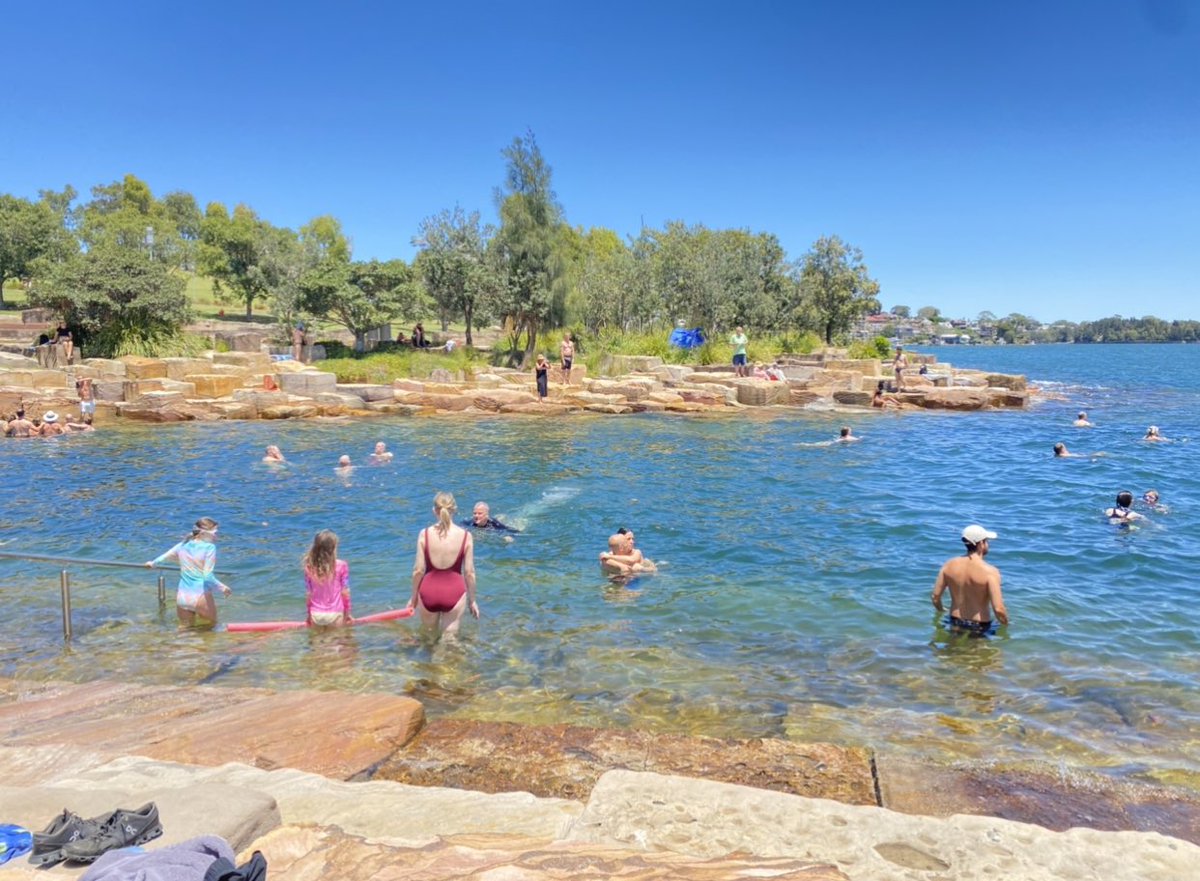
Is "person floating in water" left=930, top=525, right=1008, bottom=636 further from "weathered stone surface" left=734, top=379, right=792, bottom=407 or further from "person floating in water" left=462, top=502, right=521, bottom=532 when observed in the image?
"weathered stone surface" left=734, top=379, right=792, bottom=407

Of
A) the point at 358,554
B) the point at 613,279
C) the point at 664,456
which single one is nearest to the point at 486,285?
the point at 613,279

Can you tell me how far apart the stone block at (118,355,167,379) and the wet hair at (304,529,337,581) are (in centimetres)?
2479

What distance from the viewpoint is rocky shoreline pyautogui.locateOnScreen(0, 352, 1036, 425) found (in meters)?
27.3

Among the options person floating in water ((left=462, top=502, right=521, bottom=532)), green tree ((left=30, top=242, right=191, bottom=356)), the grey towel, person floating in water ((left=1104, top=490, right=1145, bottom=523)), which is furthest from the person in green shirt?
the grey towel

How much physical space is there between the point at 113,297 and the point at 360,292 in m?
9.27

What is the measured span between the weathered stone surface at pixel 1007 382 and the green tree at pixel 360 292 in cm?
2675

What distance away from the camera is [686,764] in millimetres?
5324

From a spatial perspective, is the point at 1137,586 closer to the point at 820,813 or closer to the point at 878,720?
the point at 878,720

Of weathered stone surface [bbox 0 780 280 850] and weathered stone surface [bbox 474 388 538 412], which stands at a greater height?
weathered stone surface [bbox 474 388 538 412]

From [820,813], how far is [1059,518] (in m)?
12.5

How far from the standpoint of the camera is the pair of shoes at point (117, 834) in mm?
3145

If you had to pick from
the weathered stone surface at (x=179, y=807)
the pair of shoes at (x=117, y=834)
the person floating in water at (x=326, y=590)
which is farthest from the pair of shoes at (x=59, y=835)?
the person floating in water at (x=326, y=590)

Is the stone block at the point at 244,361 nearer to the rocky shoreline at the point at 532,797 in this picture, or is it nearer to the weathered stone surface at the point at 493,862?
the rocky shoreline at the point at 532,797

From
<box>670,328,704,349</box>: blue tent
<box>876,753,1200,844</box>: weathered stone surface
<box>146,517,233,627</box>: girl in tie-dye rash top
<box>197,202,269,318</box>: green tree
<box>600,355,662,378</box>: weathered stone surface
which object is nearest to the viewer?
<box>876,753,1200,844</box>: weathered stone surface
